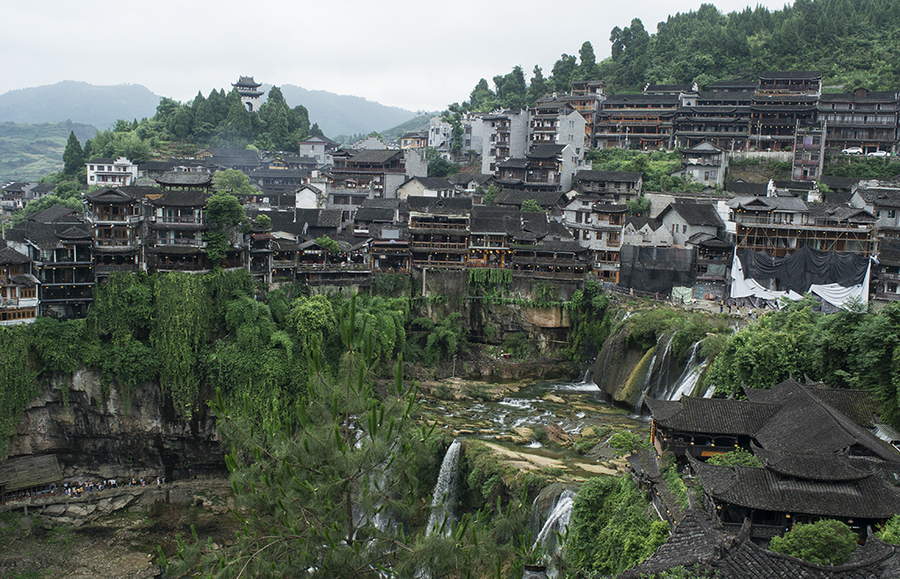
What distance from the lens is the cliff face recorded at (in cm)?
4288

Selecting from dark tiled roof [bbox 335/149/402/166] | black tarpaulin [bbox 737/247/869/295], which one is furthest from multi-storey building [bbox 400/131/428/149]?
black tarpaulin [bbox 737/247/869/295]

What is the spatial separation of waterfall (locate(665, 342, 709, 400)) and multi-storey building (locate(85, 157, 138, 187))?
212 feet

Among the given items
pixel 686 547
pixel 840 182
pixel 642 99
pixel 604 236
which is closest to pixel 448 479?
pixel 686 547

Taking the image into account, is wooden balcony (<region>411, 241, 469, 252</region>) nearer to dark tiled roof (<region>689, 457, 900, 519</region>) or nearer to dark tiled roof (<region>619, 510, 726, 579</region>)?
dark tiled roof (<region>689, 457, 900, 519</region>)

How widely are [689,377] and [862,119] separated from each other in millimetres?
52901

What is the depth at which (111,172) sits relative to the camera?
80625mm

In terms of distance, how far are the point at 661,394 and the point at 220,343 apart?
92.2ft

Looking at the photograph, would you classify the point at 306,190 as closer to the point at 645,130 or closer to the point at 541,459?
the point at 645,130

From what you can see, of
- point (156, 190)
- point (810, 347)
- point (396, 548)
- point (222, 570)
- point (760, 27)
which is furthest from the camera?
point (760, 27)

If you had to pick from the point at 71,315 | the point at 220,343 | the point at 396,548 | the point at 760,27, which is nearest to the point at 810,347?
the point at 396,548

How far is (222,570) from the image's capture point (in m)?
13.9

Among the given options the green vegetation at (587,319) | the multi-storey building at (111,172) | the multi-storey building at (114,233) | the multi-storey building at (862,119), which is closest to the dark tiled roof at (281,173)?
the multi-storey building at (111,172)

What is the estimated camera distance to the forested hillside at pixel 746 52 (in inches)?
3671

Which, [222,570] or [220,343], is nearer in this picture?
[222,570]
